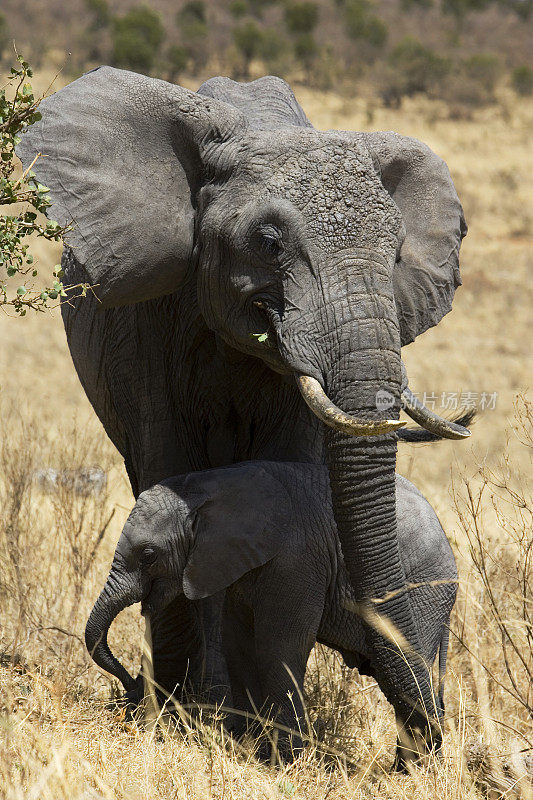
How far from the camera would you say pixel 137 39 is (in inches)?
1153

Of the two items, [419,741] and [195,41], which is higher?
[195,41]

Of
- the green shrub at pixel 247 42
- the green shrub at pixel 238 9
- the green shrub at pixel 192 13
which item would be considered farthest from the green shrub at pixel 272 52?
the green shrub at pixel 238 9

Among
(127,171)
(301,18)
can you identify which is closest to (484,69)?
(301,18)

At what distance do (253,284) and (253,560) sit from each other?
1.03 meters

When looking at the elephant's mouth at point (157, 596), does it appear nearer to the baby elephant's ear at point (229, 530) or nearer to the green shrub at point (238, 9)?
the baby elephant's ear at point (229, 530)

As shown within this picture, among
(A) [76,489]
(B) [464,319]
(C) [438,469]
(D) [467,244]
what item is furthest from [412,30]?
(A) [76,489]

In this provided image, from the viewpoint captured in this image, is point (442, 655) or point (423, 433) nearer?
point (442, 655)

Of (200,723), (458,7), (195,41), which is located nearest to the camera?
(200,723)

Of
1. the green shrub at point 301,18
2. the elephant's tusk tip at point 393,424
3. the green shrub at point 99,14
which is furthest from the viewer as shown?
the green shrub at point 301,18

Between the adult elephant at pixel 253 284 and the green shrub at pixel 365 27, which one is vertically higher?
the green shrub at pixel 365 27

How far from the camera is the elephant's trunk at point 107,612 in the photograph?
4.31m

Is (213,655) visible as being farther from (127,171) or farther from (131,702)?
(127,171)

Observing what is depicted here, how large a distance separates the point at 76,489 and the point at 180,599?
2088 mm

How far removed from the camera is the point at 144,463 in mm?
4945
